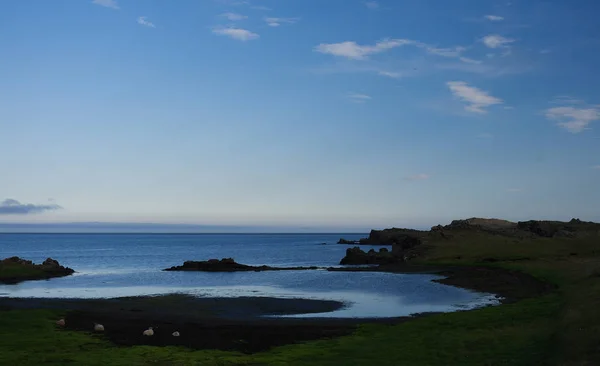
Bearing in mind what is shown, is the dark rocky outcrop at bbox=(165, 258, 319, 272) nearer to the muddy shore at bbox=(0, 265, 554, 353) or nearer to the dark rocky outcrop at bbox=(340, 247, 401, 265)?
the dark rocky outcrop at bbox=(340, 247, 401, 265)

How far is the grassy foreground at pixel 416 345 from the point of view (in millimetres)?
22078

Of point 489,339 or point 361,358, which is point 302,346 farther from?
point 489,339

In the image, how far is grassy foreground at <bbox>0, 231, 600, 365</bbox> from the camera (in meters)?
22.1

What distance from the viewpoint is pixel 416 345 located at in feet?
86.7

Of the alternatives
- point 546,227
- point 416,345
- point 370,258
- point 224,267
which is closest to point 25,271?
point 224,267

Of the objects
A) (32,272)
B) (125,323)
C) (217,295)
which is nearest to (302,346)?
(125,323)

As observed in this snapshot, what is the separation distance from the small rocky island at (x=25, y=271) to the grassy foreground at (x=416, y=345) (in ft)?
145

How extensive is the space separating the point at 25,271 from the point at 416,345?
7300 cm

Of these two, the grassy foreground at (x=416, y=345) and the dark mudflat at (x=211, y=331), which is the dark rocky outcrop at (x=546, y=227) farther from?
the dark mudflat at (x=211, y=331)

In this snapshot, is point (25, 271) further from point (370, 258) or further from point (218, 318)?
point (370, 258)

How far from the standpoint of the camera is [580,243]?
310ft

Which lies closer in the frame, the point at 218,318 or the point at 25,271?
the point at 218,318

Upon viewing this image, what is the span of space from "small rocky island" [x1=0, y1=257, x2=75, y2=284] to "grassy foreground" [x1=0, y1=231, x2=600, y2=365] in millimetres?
44144

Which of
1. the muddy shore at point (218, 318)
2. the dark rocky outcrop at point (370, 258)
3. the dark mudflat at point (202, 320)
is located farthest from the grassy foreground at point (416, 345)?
the dark rocky outcrop at point (370, 258)
